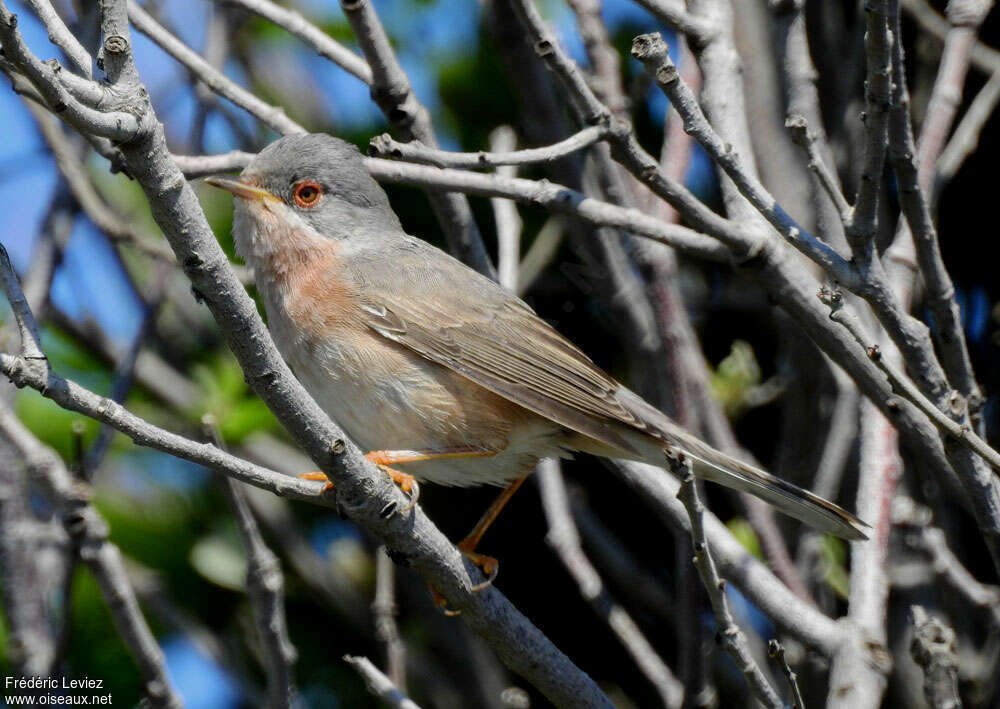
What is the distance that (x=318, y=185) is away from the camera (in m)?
4.40

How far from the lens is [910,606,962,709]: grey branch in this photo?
299 centimetres

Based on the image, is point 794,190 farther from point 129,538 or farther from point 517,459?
point 129,538

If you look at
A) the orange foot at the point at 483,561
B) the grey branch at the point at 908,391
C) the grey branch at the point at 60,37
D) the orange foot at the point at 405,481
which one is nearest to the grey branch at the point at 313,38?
the grey branch at the point at 60,37

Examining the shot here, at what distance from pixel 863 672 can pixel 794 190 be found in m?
2.29

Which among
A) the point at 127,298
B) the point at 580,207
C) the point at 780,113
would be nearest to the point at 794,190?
the point at 780,113

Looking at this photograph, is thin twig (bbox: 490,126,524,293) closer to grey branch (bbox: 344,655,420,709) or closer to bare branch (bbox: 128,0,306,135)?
bare branch (bbox: 128,0,306,135)

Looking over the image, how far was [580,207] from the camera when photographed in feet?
11.7

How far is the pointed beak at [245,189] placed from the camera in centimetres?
407

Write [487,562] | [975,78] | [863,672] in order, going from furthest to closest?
[975,78] → [487,562] → [863,672]

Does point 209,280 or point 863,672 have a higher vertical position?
point 209,280

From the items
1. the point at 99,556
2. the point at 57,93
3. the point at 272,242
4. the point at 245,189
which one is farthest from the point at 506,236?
the point at 57,93

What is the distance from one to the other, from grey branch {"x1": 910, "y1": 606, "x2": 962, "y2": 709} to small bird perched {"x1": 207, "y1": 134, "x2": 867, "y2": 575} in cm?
62

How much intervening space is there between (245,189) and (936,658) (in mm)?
2833

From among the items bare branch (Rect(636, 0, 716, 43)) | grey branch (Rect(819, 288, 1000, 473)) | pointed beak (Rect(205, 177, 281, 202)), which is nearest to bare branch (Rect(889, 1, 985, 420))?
grey branch (Rect(819, 288, 1000, 473))
